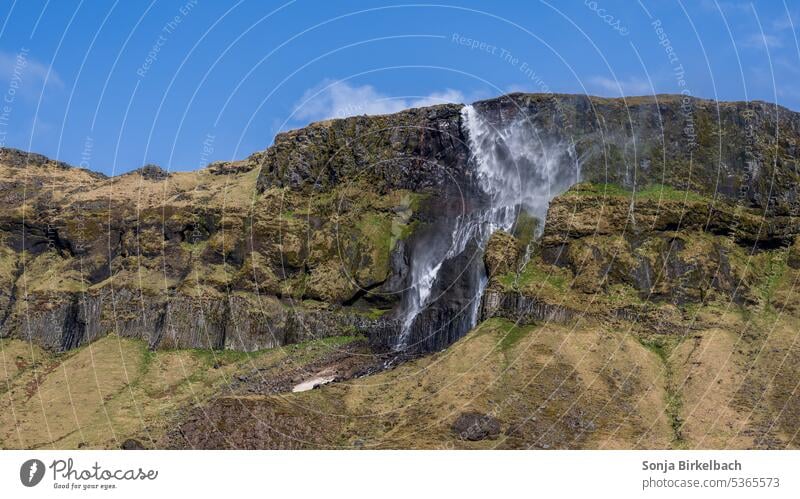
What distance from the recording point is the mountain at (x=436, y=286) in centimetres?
9956

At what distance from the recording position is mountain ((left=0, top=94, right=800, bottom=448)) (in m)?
99.6

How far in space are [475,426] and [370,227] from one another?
56451 millimetres

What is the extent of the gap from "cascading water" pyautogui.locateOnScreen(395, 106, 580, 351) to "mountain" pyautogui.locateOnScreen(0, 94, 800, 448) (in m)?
0.37

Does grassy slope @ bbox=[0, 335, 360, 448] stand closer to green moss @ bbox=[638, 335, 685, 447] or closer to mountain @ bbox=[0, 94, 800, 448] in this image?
mountain @ bbox=[0, 94, 800, 448]

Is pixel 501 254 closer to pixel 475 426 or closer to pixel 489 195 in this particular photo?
pixel 489 195

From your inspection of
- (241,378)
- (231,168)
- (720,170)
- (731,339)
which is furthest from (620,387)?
(231,168)

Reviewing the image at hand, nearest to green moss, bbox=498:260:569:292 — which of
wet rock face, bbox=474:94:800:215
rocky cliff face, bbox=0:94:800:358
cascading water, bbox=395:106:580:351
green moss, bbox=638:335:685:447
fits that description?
rocky cliff face, bbox=0:94:800:358

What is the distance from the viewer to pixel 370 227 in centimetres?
14625

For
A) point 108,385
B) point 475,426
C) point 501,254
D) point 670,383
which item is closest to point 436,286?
point 501,254

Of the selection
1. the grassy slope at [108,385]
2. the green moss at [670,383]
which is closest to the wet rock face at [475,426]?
the green moss at [670,383]

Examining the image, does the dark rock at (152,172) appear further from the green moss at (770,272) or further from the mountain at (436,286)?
the green moss at (770,272)

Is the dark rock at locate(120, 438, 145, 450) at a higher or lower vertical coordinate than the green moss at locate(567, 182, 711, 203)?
lower

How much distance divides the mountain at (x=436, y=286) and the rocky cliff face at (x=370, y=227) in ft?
1.00

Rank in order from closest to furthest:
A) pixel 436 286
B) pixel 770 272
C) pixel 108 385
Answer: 1. pixel 770 272
2. pixel 108 385
3. pixel 436 286
